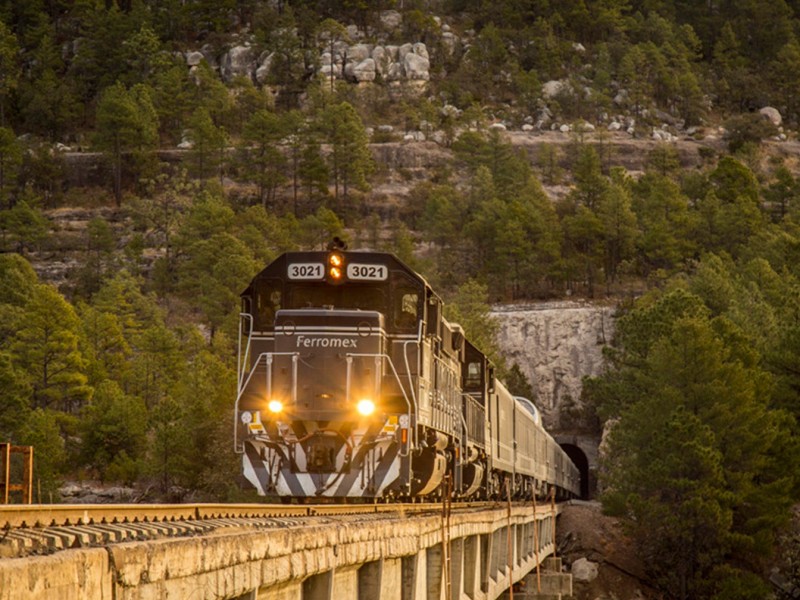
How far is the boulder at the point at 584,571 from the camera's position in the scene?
46.0 m

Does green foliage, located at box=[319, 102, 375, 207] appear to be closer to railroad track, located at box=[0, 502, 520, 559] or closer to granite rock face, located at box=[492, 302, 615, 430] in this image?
granite rock face, located at box=[492, 302, 615, 430]

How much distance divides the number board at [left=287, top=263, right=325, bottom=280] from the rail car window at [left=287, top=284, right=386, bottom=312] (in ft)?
0.61

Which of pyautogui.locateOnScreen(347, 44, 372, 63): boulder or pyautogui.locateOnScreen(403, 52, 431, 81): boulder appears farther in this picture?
pyautogui.locateOnScreen(347, 44, 372, 63): boulder

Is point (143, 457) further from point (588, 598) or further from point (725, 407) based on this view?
point (725, 407)

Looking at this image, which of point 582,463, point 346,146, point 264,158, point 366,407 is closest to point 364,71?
point 346,146

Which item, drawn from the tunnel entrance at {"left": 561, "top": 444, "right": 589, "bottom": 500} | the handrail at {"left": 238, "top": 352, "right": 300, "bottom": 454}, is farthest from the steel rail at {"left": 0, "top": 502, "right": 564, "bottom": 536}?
the tunnel entrance at {"left": 561, "top": 444, "right": 589, "bottom": 500}

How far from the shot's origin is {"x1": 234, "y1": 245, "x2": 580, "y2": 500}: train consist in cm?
2006

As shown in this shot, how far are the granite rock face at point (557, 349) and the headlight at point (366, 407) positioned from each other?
63.6 metres

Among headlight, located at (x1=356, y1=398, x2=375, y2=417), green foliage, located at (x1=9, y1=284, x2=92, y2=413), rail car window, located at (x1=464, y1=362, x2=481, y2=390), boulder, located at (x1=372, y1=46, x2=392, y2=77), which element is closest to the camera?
headlight, located at (x1=356, y1=398, x2=375, y2=417)

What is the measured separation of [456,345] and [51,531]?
18.0 m

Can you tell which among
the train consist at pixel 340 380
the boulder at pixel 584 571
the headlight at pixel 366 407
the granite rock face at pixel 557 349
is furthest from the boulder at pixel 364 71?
the headlight at pixel 366 407

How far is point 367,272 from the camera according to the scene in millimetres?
21109

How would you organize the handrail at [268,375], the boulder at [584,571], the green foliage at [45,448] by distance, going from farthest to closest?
1. the green foliage at [45,448]
2. the boulder at [584,571]
3. the handrail at [268,375]

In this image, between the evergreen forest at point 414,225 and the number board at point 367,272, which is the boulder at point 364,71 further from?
the number board at point 367,272
